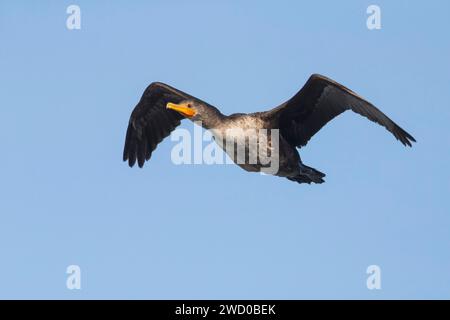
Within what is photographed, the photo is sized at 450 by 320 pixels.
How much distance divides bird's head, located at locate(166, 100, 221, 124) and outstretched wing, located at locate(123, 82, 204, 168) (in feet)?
4.89

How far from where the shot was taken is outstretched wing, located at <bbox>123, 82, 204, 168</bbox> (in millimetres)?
20594

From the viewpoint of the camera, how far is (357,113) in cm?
1852

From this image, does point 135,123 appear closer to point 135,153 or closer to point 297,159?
point 135,153

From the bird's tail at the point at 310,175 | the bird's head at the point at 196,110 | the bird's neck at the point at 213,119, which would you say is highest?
the bird's head at the point at 196,110

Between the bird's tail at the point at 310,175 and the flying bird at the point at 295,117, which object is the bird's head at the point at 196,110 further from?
the bird's tail at the point at 310,175

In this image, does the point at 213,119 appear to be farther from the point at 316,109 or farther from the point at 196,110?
the point at 316,109

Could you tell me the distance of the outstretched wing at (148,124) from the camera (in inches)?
811

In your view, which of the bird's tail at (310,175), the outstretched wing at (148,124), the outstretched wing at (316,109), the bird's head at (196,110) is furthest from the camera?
the outstretched wing at (148,124)

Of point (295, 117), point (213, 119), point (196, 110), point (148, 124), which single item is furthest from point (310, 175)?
point (148, 124)

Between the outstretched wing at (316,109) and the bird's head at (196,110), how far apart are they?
924 millimetres

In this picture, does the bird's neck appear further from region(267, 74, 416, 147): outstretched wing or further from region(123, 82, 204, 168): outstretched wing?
region(123, 82, 204, 168): outstretched wing

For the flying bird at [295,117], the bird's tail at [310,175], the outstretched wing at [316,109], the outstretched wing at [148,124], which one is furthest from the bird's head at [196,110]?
the bird's tail at [310,175]

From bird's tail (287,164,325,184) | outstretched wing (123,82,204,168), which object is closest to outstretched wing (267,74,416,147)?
bird's tail (287,164,325,184)
